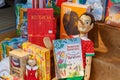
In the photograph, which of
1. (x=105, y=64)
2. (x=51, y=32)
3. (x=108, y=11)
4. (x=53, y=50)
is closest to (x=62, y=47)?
(x=53, y=50)

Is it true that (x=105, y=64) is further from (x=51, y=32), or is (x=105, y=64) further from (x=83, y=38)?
(x=51, y=32)

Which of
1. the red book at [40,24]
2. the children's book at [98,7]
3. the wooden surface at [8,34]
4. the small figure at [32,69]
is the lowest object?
the small figure at [32,69]

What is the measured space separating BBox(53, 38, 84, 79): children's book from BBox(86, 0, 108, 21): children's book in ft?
0.97

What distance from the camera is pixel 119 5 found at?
1.27 meters

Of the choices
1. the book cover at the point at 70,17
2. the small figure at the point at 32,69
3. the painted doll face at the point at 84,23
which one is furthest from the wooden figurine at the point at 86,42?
the small figure at the point at 32,69

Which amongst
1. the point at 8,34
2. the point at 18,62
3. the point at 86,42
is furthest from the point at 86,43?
the point at 8,34

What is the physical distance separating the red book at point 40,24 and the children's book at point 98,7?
27cm

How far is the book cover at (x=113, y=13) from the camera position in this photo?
1279 millimetres

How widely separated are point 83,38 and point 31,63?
32cm

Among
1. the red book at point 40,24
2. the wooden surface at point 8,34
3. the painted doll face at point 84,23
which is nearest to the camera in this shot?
the painted doll face at point 84,23

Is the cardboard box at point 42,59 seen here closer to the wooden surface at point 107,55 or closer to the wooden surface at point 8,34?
the wooden surface at point 107,55

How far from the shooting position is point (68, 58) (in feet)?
3.83

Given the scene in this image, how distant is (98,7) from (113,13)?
0.11 meters

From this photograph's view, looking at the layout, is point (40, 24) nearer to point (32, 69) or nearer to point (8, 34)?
point (32, 69)
